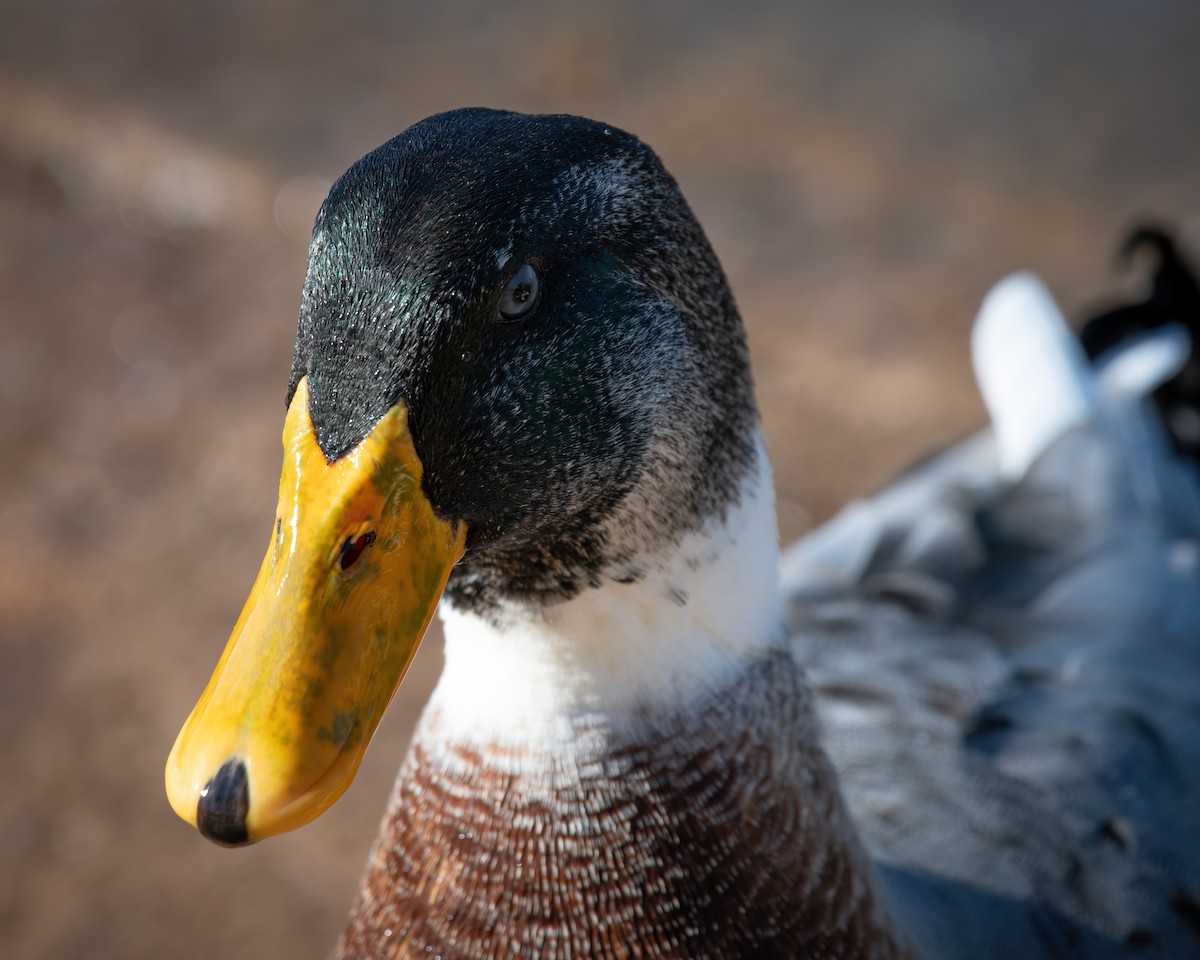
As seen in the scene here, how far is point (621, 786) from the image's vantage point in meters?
1.57

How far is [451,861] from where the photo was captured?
1.62 m

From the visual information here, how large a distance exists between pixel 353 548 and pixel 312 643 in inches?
4.1

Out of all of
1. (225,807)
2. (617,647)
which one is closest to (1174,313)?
(617,647)

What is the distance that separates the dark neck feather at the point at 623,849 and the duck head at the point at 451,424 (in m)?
0.23

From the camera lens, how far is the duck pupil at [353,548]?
4.16 ft

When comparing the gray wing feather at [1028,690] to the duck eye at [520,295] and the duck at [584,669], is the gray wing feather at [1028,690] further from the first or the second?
the duck eye at [520,295]

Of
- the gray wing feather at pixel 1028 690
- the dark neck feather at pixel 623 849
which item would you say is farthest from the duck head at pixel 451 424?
the gray wing feather at pixel 1028 690

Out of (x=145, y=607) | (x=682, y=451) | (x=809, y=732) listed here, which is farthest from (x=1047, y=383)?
(x=145, y=607)

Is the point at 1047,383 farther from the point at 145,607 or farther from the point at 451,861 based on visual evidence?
the point at 145,607

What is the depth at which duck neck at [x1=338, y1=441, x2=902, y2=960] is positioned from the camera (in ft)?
5.13

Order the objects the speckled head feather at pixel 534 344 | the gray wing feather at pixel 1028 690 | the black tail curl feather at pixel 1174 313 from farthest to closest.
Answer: the black tail curl feather at pixel 1174 313 → the gray wing feather at pixel 1028 690 → the speckled head feather at pixel 534 344

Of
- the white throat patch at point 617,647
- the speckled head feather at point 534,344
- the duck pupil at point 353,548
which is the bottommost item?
the white throat patch at point 617,647

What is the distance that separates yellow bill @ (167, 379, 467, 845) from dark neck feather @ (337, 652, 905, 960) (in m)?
0.35

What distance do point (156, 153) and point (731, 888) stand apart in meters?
4.81
